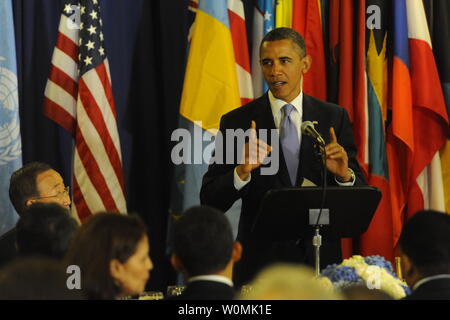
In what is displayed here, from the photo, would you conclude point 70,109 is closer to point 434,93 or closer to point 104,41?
point 104,41

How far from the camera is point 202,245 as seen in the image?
2.71 metres

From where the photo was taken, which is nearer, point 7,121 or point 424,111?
point 7,121

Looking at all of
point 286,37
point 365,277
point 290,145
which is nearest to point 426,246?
point 365,277

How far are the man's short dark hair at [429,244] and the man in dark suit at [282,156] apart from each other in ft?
3.33

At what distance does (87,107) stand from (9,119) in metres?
0.54

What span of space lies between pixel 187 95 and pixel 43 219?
2.74m

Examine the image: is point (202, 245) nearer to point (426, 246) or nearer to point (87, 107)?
point (426, 246)

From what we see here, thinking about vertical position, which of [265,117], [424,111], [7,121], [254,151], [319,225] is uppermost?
[424,111]

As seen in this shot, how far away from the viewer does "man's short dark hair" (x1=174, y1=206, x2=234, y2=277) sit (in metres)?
2.71

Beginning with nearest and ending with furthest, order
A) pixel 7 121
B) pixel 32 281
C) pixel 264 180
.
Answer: pixel 32 281 → pixel 264 180 → pixel 7 121

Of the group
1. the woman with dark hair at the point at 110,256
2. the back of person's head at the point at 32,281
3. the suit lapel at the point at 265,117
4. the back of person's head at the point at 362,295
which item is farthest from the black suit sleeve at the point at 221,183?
the back of person's head at the point at 32,281

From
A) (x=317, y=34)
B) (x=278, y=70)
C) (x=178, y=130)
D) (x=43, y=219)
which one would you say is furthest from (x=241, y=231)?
(x=317, y=34)

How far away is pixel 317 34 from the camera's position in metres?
5.92

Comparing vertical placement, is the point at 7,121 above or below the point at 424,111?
below
